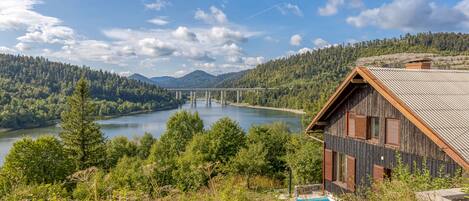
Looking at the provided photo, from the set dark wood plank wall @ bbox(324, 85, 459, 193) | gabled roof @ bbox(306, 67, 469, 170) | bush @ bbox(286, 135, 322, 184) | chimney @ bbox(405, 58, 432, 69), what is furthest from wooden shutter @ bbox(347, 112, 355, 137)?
bush @ bbox(286, 135, 322, 184)

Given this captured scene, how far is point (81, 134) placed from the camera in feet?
106

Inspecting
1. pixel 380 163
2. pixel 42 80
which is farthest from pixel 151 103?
pixel 380 163

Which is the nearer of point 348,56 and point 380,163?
point 380,163

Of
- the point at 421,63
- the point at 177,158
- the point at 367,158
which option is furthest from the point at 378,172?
the point at 177,158

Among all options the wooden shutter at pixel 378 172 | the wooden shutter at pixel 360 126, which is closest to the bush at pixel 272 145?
the wooden shutter at pixel 360 126

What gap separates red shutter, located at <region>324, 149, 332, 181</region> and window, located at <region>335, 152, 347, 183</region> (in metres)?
0.21

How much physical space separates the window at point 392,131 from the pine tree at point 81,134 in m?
26.0

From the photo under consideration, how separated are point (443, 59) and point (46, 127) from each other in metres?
122

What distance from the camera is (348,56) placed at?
620 ft

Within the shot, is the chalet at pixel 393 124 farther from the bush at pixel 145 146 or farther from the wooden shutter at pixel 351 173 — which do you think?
the bush at pixel 145 146

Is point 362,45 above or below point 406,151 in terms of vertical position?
above

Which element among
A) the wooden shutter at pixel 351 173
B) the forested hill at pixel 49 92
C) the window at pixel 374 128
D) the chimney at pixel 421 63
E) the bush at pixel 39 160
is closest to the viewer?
the window at pixel 374 128

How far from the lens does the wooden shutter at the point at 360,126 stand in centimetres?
1229

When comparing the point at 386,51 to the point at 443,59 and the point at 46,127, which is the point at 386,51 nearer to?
the point at 443,59
